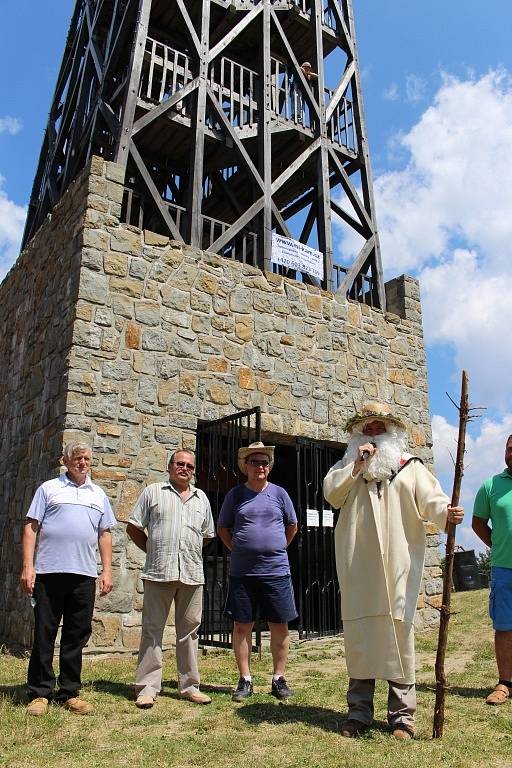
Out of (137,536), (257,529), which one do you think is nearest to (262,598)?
(257,529)

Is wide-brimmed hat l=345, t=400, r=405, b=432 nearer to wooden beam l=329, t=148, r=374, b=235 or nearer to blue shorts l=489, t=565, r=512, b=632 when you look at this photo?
blue shorts l=489, t=565, r=512, b=632

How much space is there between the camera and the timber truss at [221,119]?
30.0ft

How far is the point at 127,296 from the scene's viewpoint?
22.2ft

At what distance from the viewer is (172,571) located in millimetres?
4309

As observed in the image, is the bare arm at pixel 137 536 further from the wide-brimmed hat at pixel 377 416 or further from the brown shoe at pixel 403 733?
the brown shoe at pixel 403 733

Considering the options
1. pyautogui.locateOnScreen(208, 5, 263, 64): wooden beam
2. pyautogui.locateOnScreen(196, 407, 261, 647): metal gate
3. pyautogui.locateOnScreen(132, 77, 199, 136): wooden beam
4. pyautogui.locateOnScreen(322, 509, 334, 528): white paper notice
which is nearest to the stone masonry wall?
pyautogui.locateOnScreen(196, 407, 261, 647): metal gate

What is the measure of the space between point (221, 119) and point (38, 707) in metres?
8.14

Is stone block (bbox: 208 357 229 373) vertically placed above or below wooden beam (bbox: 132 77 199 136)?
below

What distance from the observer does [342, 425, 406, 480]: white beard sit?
3.70 m

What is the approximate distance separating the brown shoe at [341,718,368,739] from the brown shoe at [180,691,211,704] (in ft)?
3.45

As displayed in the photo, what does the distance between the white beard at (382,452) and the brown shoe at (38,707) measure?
2245 mm

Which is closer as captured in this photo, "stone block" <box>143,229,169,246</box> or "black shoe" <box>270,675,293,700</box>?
"black shoe" <box>270,675,293,700</box>

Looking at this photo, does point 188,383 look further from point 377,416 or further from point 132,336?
point 377,416

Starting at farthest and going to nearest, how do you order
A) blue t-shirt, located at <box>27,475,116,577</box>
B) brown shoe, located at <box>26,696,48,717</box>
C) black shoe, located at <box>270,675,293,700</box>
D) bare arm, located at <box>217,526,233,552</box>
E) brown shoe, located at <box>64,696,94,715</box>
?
1. bare arm, located at <box>217,526,233,552</box>
2. black shoe, located at <box>270,675,293,700</box>
3. blue t-shirt, located at <box>27,475,116,577</box>
4. brown shoe, located at <box>64,696,94,715</box>
5. brown shoe, located at <box>26,696,48,717</box>
